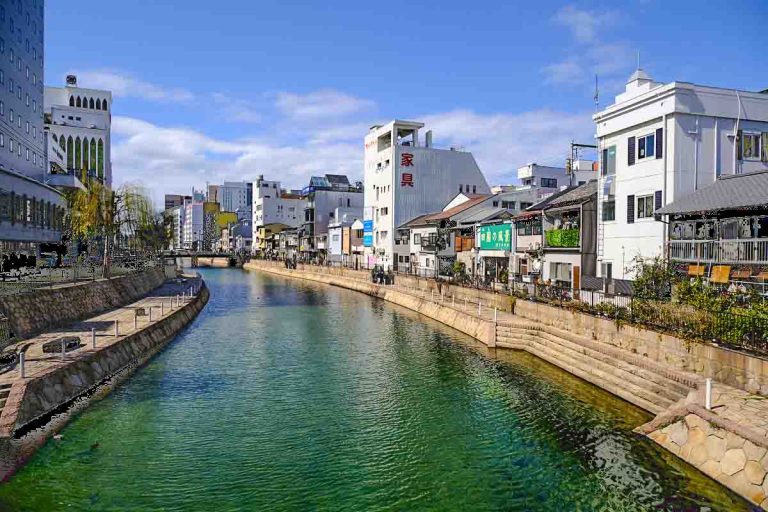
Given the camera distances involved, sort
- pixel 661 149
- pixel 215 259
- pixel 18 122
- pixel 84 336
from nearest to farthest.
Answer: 1. pixel 84 336
2. pixel 661 149
3. pixel 18 122
4. pixel 215 259

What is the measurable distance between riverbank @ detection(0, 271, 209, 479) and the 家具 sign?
163 ft

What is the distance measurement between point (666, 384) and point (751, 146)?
70.4ft

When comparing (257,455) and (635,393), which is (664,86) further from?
(257,455)

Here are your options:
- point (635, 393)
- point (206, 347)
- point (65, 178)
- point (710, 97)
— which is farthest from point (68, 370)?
point (65, 178)

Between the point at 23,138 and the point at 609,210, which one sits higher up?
the point at 23,138

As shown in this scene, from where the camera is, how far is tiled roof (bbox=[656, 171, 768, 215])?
25.1 m

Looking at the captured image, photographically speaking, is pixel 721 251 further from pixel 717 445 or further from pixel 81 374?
pixel 81 374

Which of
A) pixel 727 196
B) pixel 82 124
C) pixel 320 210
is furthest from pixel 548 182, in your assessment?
pixel 82 124

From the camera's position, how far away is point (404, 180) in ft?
255

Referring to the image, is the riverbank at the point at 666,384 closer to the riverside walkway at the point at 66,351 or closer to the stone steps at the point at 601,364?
the stone steps at the point at 601,364

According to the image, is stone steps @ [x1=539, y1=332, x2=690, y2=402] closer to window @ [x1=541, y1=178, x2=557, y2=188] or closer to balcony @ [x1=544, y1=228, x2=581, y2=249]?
balcony @ [x1=544, y1=228, x2=581, y2=249]

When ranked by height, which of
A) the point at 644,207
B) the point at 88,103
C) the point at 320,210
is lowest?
the point at 644,207

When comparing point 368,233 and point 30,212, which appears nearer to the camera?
point 30,212

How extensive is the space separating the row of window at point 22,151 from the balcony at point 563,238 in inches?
1937
